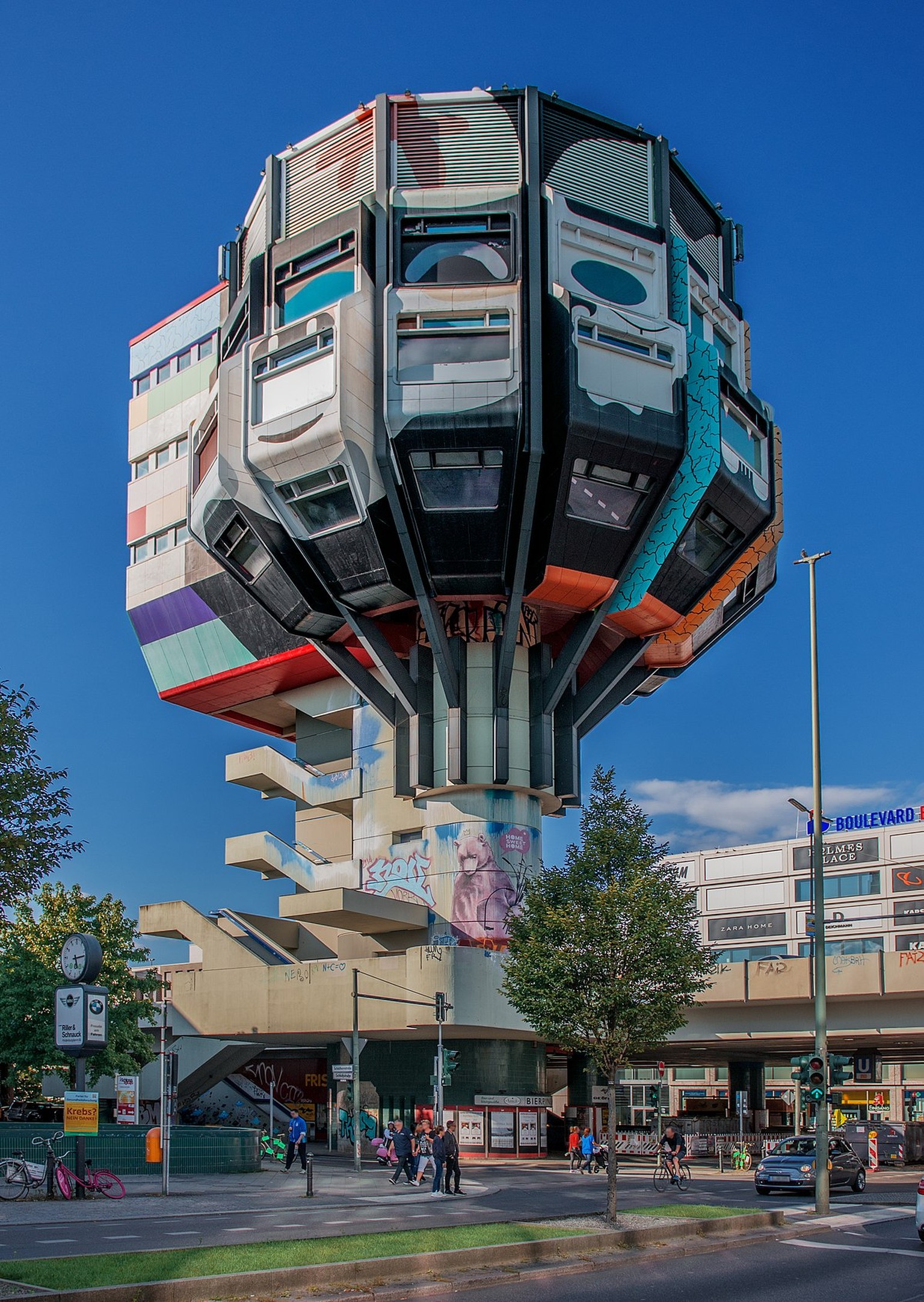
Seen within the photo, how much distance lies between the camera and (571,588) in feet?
176

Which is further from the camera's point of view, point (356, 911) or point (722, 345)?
point (722, 345)

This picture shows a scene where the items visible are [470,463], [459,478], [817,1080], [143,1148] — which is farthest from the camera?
[459,478]

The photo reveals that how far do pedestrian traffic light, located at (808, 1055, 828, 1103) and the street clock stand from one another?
16743 millimetres

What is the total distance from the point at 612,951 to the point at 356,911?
3128 cm

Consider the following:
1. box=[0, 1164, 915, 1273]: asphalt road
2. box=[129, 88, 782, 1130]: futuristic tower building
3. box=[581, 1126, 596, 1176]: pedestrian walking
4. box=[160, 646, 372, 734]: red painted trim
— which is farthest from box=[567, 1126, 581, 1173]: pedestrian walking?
box=[160, 646, 372, 734]: red painted trim

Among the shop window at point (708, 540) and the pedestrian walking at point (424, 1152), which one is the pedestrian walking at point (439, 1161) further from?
the shop window at point (708, 540)

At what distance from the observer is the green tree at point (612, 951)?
83.1 feet

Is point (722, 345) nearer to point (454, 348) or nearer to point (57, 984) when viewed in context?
point (454, 348)

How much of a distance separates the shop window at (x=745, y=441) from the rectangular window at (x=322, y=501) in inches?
602

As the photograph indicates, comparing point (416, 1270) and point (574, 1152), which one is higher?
point (416, 1270)

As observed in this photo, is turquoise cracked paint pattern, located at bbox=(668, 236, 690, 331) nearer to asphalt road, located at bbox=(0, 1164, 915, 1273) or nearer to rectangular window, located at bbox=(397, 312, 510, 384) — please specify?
rectangular window, located at bbox=(397, 312, 510, 384)

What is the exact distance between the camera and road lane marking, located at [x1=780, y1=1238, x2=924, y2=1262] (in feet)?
70.5

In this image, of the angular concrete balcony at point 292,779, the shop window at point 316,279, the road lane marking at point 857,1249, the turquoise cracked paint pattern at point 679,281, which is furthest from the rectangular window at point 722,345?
the road lane marking at point 857,1249

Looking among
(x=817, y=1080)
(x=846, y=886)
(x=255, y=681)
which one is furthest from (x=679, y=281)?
(x=846, y=886)
